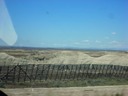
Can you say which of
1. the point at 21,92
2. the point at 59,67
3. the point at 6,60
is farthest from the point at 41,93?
the point at 6,60

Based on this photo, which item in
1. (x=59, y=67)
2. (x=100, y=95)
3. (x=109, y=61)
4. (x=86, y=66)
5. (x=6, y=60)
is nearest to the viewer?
(x=100, y=95)

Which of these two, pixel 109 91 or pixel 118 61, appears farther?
pixel 118 61

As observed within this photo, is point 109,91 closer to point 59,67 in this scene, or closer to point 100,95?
point 100,95

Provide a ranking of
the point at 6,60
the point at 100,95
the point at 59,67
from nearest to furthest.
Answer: the point at 100,95
the point at 59,67
the point at 6,60

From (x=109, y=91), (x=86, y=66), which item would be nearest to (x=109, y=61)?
(x=86, y=66)

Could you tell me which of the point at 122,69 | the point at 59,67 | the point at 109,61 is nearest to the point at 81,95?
the point at 59,67

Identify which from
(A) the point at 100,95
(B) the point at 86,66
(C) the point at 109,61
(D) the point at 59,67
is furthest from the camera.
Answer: (C) the point at 109,61

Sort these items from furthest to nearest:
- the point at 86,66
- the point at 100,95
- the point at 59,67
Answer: the point at 86,66 < the point at 59,67 < the point at 100,95

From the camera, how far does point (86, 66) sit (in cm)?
3962

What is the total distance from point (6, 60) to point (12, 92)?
32.9 m

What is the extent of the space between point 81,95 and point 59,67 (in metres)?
20.7

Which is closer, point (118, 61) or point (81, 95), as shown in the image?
point (81, 95)

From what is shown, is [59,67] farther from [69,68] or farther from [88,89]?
[88,89]

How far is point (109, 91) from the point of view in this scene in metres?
16.5
